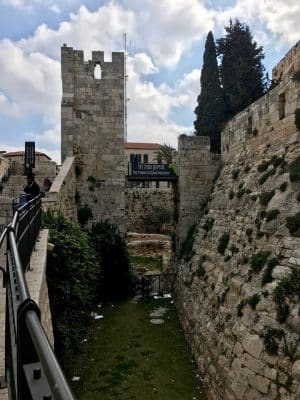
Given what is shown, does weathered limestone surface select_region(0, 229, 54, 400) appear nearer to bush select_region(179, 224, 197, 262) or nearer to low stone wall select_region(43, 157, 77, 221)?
low stone wall select_region(43, 157, 77, 221)

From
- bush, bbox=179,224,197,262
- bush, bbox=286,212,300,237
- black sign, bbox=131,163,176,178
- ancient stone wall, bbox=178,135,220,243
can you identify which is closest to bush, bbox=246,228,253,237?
bush, bbox=286,212,300,237

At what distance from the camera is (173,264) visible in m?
19.0

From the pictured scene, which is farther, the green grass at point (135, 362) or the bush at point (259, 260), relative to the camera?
the green grass at point (135, 362)

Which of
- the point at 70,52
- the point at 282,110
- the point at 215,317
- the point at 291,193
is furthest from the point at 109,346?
the point at 70,52

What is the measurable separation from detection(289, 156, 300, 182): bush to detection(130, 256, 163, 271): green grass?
551 inches

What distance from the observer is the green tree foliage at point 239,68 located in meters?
25.1

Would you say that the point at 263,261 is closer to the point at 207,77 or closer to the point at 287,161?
the point at 287,161

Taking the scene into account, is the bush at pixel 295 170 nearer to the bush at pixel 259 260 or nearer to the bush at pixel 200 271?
the bush at pixel 259 260

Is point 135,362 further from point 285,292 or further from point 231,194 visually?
point 231,194

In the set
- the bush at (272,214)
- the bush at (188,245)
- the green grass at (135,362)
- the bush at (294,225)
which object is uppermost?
the bush at (272,214)

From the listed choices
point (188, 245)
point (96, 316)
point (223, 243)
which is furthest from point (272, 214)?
point (96, 316)

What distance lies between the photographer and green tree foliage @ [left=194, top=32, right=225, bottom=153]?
82.9 ft

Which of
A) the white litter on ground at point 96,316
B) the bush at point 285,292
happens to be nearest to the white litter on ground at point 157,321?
the white litter on ground at point 96,316

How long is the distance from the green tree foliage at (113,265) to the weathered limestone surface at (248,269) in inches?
103
